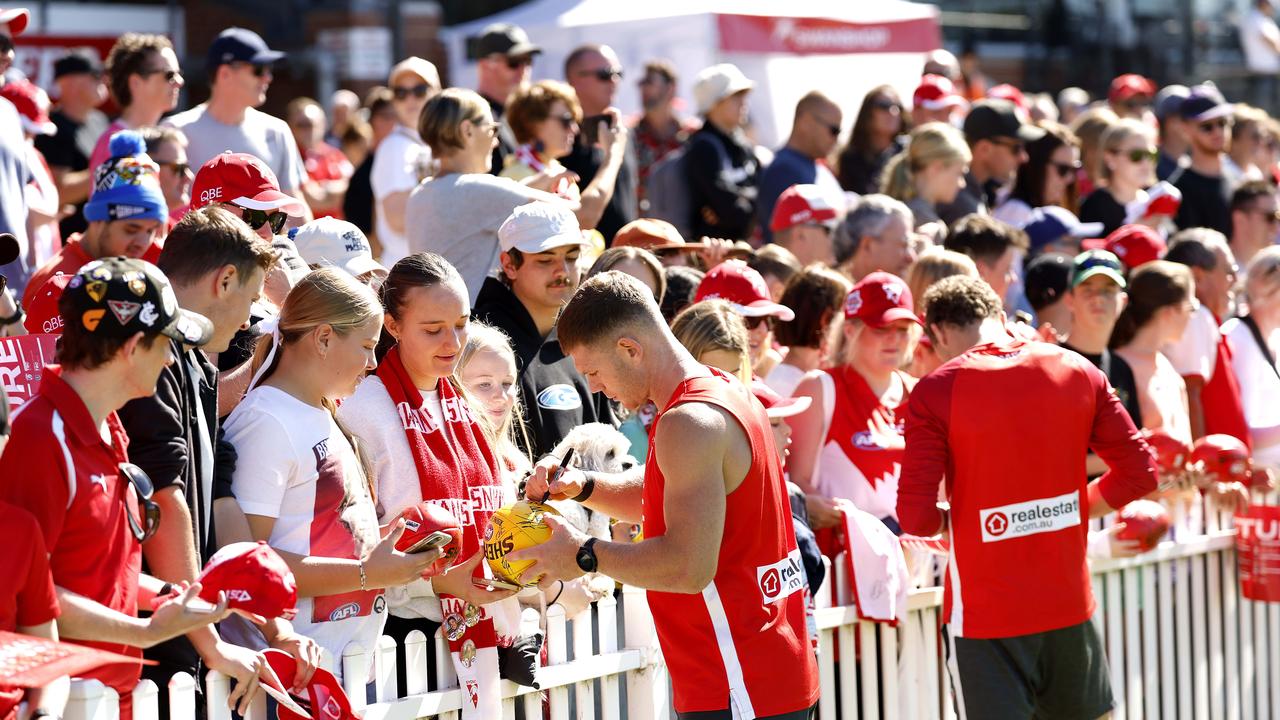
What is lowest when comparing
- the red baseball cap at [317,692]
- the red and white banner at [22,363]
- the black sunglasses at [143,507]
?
the red baseball cap at [317,692]

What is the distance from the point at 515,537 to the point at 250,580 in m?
0.70

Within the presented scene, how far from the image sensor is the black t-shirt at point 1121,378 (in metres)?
6.80

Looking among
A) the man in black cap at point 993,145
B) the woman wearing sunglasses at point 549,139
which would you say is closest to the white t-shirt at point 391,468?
the woman wearing sunglasses at point 549,139

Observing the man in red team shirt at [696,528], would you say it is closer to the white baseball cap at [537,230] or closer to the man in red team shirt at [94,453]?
the man in red team shirt at [94,453]

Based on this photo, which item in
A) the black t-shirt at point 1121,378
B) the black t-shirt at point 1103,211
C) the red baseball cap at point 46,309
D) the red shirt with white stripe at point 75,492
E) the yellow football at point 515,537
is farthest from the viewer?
the black t-shirt at point 1103,211

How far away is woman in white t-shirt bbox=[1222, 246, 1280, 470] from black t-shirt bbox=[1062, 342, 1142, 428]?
2.84ft

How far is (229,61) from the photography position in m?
7.34

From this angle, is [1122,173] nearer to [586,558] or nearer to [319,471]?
[586,558]

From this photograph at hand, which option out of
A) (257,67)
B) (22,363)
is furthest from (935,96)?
(22,363)

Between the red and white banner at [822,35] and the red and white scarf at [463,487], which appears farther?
the red and white banner at [822,35]

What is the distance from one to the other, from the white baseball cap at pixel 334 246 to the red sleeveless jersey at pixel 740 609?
1587mm

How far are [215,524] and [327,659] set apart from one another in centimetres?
43

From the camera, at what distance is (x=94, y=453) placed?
337cm

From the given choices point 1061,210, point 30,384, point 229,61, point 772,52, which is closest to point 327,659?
point 30,384
